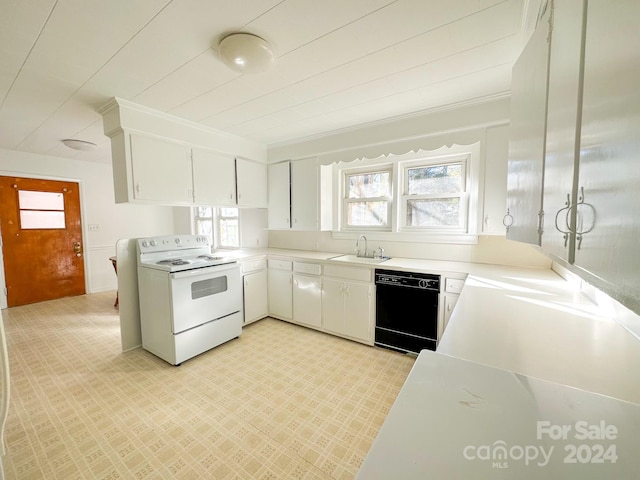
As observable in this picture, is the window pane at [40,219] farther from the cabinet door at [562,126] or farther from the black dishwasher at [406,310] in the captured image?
the cabinet door at [562,126]

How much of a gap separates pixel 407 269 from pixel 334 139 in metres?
1.79

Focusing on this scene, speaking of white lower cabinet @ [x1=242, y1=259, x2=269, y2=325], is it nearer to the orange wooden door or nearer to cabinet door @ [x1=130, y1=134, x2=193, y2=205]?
cabinet door @ [x1=130, y1=134, x2=193, y2=205]

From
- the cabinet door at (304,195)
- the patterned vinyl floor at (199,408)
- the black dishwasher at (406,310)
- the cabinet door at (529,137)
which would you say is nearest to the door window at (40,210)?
the patterned vinyl floor at (199,408)


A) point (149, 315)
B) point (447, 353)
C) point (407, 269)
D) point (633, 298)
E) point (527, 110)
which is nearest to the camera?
point (633, 298)

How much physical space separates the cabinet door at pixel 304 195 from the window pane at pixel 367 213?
48cm

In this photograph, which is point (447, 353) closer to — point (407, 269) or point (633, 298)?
point (633, 298)

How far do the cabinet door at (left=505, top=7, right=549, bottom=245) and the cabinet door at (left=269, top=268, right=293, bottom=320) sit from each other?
249 cm

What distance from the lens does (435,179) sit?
2.83 meters

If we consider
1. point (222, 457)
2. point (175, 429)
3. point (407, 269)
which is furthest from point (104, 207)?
point (407, 269)

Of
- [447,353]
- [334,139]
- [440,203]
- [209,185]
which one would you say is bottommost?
[447,353]

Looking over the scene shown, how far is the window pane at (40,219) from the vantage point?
396 centimetres

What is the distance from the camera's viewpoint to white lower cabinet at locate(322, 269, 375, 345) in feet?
8.90

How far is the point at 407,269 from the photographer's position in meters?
2.41

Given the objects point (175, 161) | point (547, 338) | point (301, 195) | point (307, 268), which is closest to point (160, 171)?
point (175, 161)
